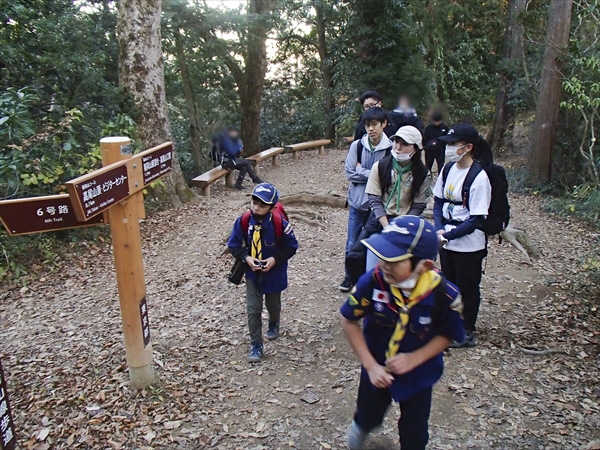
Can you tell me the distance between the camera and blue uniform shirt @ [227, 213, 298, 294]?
154 inches

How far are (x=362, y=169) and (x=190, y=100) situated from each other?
9.75 m

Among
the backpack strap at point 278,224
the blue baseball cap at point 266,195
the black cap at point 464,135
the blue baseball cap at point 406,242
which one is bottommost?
the backpack strap at point 278,224

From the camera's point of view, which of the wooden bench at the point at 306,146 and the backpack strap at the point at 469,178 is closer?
the backpack strap at the point at 469,178

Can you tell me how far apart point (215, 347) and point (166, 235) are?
372cm

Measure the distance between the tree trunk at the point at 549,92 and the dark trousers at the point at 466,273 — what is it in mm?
7800

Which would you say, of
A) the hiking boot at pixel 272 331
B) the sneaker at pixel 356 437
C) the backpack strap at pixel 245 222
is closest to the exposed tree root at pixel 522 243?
the hiking boot at pixel 272 331

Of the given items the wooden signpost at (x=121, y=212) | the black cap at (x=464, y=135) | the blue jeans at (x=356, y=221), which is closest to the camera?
the wooden signpost at (x=121, y=212)

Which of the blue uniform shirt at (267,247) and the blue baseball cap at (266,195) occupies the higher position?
the blue baseball cap at (266,195)

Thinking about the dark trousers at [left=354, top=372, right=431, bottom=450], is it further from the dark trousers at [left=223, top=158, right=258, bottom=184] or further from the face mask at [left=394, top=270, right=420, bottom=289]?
the dark trousers at [left=223, top=158, right=258, bottom=184]

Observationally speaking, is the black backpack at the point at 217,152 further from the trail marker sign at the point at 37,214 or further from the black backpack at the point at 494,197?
the trail marker sign at the point at 37,214

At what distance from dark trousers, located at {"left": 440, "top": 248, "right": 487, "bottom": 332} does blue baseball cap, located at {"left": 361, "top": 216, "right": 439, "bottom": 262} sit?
6.18 feet

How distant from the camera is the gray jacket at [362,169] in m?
4.59

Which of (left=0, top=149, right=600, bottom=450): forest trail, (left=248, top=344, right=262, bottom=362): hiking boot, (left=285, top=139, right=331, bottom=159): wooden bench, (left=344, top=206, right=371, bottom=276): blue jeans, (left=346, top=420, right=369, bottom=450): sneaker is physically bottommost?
(left=0, top=149, right=600, bottom=450): forest trail

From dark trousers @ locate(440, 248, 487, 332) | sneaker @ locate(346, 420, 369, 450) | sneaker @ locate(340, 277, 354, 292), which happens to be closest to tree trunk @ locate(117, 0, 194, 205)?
sneaker @ locate(340, 277, 354, 292)
